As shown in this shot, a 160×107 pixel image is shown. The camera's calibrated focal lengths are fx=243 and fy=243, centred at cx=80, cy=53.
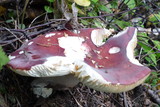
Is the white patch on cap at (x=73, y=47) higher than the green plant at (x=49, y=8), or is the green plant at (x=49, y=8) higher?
the green plant at (x=49, y=8)

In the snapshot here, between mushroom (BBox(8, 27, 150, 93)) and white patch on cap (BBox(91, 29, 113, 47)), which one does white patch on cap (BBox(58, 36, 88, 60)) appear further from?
white patch on cap (BBox(91, 29, 113, 47))

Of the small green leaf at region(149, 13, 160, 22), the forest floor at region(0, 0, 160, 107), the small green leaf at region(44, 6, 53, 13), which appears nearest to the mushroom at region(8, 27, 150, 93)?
the forest floor at region(0, 0, 160, 107)

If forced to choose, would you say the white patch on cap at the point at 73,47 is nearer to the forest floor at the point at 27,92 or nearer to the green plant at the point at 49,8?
the forest floor at the point at 27,92

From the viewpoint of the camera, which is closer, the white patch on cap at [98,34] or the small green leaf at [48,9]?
the white patch on cap at [98,34]

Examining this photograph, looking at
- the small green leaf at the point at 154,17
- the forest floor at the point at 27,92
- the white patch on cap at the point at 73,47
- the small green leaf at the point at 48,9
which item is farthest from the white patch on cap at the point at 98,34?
the small green leaf at the point at 154,17

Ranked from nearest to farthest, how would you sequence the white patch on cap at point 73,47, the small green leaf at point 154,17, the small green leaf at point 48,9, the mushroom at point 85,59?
1. the mushroom at point 85,59
2. the white patch on cap at point 73,47
3. the small green leaf at point 48,9
4. the small green leaf at point 154,17

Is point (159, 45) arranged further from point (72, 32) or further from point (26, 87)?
point (26, 87)

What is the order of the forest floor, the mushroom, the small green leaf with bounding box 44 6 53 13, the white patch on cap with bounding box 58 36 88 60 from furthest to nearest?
the small green leaf with bounding box 44 6 53 13 → the forest floor → the white patch on cap with bounding box 58 36 88 60 → the mushroom

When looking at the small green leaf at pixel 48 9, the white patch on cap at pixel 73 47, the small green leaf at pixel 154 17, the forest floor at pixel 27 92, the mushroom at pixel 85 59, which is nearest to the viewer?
the mushroom at pixel 85 59

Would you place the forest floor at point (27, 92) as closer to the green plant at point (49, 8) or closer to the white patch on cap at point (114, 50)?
the green plant at point (49, 8)
